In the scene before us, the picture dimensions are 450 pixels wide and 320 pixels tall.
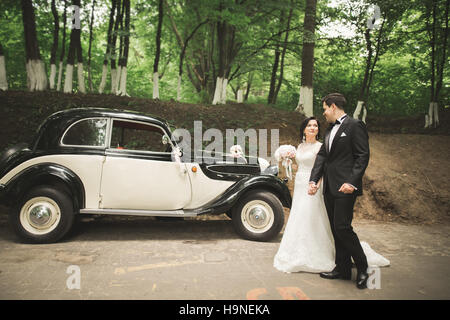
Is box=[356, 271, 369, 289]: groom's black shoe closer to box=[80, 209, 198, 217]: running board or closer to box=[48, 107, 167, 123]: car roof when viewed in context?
box=[80, 209, 198, 217]: running board

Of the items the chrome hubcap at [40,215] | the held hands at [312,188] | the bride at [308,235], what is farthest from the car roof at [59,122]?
the held hands at [312,188]

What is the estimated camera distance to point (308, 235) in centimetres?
344

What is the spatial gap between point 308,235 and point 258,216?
1.21 meters

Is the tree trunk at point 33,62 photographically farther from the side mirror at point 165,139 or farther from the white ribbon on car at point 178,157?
the white ribbon on car at point 178,157

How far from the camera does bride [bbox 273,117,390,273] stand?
11.1 feet

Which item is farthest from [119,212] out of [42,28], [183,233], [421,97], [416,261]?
[42,28]

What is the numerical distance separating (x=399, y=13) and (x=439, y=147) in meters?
5.52

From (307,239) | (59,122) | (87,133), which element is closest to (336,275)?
(307,239)

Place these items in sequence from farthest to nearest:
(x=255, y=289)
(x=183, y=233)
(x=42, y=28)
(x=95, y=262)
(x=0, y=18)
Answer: (x=42, y=28)
(x=0, y=18)
(x=183, y=233)
(x=95, y=262)
(x=255, y=289)

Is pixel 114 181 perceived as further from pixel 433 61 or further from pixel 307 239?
pixel 433 61

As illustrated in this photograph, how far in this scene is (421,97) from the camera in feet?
43.4

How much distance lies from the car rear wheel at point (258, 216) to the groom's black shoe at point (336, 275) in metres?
1.34

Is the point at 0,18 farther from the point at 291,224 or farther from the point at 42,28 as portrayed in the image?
the point at 291,224

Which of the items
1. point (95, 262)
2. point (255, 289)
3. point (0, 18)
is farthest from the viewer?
point (0, 18)
